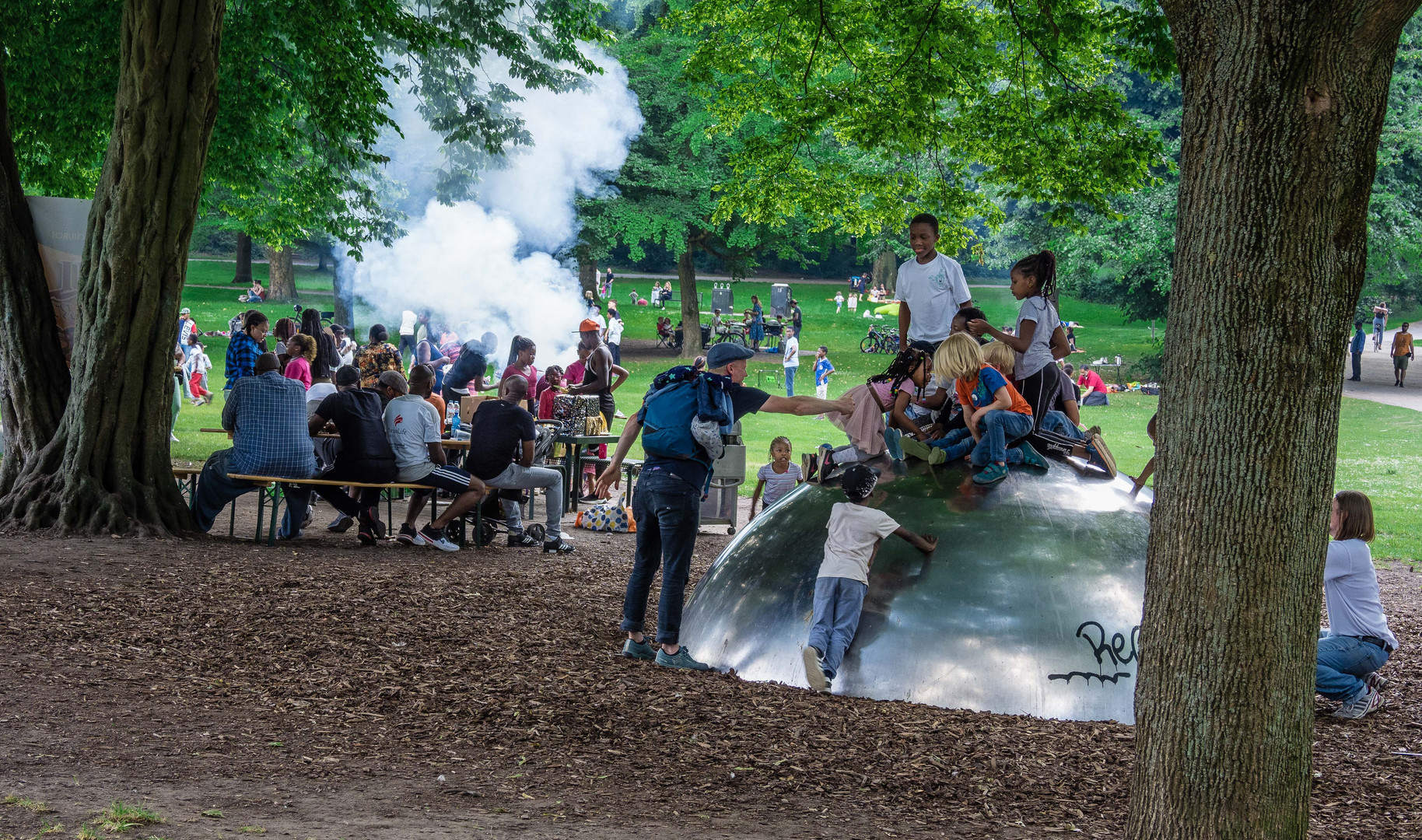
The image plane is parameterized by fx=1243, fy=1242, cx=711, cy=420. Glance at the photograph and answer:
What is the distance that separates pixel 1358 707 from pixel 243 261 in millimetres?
51101

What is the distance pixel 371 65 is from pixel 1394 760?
12778mm

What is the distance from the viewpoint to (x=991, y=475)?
800cm

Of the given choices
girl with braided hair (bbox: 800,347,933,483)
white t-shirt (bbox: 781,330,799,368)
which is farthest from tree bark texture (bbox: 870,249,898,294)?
girl with braided hair (bbox: 800,347,933,483)

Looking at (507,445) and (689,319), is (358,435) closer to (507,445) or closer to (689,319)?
(507,445)

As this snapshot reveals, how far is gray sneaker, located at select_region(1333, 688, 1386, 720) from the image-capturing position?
25.1 feet

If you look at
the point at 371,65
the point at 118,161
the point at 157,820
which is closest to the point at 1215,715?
the point at 157,820

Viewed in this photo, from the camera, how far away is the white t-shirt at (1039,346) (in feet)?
27.5

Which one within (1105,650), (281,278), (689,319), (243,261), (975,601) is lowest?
(1105,650)

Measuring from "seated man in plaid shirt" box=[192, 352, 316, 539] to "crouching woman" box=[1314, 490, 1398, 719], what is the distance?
8718mm

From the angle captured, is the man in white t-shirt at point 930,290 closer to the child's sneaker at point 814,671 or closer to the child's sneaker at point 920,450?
the child's sneaker at point 920,450

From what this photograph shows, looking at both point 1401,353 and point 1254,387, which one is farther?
point 1401,353

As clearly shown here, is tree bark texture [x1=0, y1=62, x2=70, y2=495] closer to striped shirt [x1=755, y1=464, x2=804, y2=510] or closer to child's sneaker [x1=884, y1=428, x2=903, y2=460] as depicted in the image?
striped shirt [x1=755, y1=464, x2=804, y2=510]

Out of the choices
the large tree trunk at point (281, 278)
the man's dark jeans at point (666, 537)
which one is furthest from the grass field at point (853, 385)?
the man's dark jeans at point (666, 537)

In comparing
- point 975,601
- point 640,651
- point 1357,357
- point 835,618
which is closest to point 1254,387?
point 975,601
